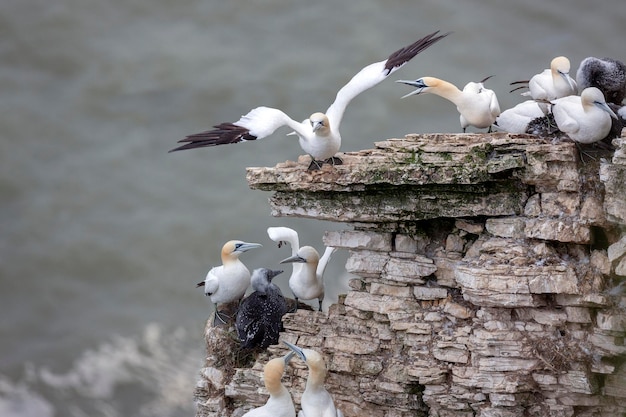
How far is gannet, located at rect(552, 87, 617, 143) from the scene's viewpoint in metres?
7.06

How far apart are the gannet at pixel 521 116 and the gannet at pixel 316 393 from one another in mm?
2645

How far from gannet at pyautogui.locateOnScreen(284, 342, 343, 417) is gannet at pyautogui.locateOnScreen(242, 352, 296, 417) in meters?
0.18

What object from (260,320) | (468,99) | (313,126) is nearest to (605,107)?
(468,99)

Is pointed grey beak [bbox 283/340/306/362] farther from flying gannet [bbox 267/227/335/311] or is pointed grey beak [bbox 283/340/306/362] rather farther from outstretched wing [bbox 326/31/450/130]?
outstretched wing [bbox 326/31/450/130]

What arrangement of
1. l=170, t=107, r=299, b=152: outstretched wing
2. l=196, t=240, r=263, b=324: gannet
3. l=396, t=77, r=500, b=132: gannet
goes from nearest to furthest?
l=170, t=107, r=299, b=152: outstretched wing
l=396, t=77, r=500, b=132: gannet
l=196, t=240, r=263, b=324: gannet

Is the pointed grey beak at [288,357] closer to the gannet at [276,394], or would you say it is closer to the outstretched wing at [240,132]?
the gannet at [276,394]

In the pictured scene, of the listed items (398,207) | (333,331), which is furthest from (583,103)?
(333,331)

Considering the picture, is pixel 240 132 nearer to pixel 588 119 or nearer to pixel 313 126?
pixel 313 126

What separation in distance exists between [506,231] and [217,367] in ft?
11.5

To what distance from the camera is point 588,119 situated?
707 cm

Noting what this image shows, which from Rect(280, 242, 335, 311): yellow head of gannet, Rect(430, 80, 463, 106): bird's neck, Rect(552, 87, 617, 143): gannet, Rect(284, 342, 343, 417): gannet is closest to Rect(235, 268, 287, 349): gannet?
Rect(280, 242, 335, 311): yellow head of gannet

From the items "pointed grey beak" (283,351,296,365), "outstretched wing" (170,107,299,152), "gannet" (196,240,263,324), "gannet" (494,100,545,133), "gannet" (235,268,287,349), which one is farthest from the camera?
"gannet" (196,240,263,324)

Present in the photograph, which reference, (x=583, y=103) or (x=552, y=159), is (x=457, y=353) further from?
(x=583, y=103)

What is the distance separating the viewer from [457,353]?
740cm
